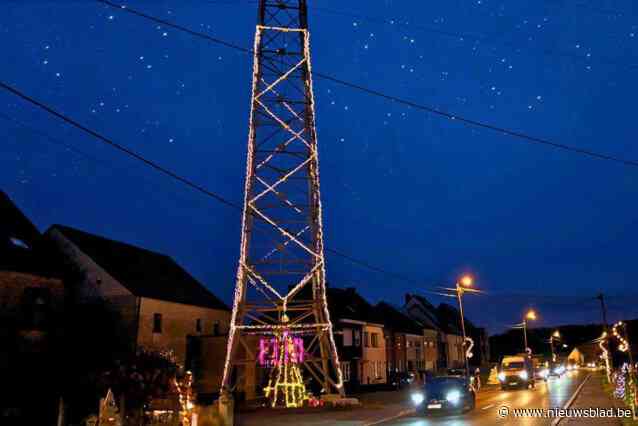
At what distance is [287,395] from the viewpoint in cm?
2659

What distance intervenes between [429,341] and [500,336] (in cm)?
5886

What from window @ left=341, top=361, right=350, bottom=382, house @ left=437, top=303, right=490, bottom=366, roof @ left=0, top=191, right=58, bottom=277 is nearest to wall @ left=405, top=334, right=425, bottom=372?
window @ left=341, top=361, right=350, bottom=382

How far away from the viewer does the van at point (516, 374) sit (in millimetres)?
44031

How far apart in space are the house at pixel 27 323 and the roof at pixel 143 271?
3.49 metres

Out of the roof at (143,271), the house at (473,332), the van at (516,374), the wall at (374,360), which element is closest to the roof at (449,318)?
the house at (473,332)

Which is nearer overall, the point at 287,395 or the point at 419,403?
the point at 419,403

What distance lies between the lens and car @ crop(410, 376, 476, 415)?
24.1 m

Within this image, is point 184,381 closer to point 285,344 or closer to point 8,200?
point 285,344

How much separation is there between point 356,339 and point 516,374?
12.7 meters

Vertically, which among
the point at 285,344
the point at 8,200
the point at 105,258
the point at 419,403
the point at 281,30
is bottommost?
the point at 419,403

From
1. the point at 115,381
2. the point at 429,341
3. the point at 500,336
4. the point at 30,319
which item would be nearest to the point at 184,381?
the point at 115,381

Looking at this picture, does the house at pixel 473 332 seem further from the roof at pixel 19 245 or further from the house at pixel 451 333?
the roof at pixel 19 245

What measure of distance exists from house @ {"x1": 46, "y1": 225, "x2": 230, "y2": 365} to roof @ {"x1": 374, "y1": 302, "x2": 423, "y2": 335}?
24.4 metres

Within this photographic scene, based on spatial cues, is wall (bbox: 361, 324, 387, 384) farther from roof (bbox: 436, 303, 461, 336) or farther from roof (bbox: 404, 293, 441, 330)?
roof (bbox: 436, 303, 461, 336)
